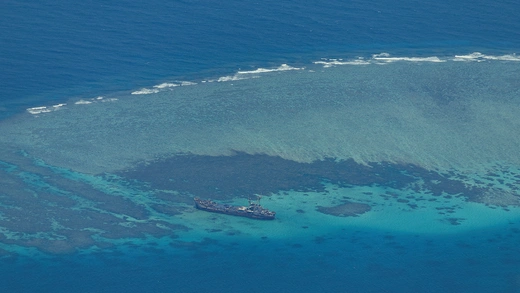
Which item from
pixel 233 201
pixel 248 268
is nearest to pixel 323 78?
pixel 233 201

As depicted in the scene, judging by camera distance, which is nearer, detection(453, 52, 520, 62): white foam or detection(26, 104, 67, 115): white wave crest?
detection(26, 104, 67, 115): white wave crest

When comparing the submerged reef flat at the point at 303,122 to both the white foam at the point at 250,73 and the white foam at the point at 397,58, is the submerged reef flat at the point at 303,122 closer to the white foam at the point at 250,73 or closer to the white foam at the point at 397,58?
the white foam at the point at 250,73

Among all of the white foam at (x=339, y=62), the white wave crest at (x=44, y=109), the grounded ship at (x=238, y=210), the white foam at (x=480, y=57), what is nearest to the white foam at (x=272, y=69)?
the white foam at (x=339, y=62)

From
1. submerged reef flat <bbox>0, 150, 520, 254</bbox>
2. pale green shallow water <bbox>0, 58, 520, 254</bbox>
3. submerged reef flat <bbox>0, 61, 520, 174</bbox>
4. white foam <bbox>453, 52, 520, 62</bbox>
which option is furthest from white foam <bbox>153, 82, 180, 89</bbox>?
white foam <bbox>453, 52, 520, 62</bbox>

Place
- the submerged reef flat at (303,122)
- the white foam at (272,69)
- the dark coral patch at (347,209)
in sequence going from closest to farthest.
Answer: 1. the dark coral patch at (347,209)
2. the submerged reef flat at (303,122)
3. the white foam at (272,69)

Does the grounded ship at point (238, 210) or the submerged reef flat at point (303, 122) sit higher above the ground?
the submerged reef flat at point (303, 122)

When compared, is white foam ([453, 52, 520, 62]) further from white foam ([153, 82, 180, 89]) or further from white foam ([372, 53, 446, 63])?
white foam ([153, 82, 180, 89])

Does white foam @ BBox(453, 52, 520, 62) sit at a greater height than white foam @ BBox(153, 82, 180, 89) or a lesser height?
greater
